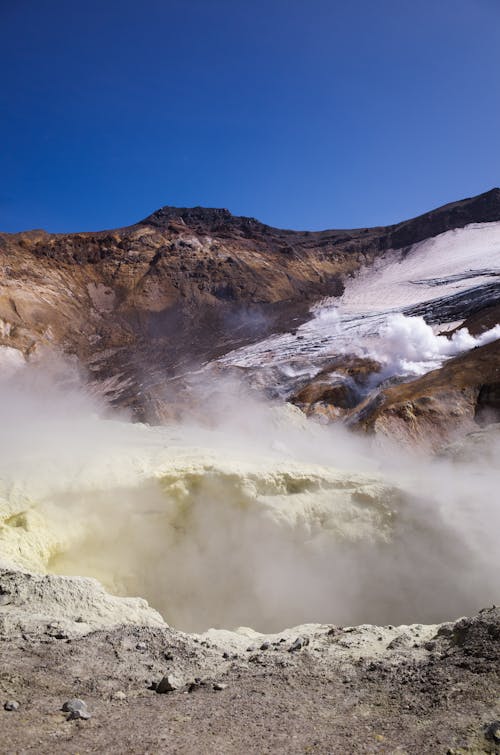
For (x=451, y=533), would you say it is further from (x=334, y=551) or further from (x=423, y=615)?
(x=334, y=551)

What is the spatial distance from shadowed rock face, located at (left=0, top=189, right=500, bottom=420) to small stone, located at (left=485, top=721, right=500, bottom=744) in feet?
105

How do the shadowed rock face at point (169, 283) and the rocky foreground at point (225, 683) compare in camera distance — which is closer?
the rocky foreground at point (225, 683)

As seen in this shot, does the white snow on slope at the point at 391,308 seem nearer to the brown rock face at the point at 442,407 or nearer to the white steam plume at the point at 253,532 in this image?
the brown rock face at the point at 442,407

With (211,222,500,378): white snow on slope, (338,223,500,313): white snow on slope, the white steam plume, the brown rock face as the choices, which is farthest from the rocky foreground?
(338,223,500,313): white snow on slope

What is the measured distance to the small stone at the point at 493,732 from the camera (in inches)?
104

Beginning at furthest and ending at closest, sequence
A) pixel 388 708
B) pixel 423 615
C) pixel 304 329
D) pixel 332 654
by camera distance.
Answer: pixel 304 329
pixel 423 615
pixel 332 654
pixel 388 708

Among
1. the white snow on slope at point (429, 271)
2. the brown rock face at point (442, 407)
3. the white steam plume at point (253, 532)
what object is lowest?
the brown rock face at point (442, 407)

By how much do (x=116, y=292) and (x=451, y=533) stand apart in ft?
163

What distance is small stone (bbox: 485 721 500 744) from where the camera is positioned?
2.64m

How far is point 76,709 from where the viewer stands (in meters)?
3.03

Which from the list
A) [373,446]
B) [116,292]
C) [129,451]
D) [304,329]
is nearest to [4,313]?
[116,292]

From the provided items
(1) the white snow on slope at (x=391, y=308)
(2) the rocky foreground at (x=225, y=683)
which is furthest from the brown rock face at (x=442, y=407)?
Result: (2) the rocky foreground at (x=225, y=683)

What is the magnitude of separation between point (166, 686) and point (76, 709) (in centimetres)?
67

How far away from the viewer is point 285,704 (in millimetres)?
3352
